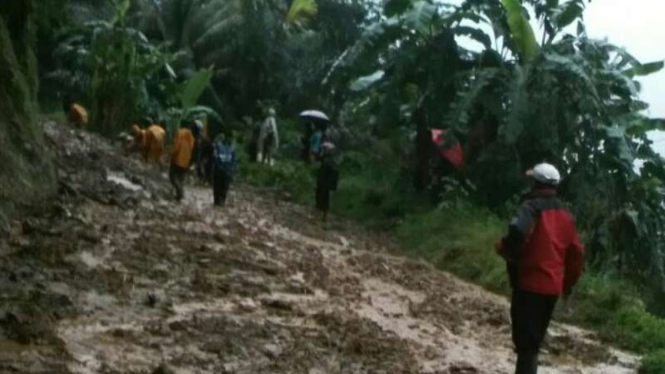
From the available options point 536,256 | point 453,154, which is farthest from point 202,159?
point 536,256

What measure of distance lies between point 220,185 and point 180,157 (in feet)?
3.13

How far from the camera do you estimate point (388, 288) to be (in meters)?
11.4

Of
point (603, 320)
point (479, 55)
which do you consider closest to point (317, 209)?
point (479, 55)

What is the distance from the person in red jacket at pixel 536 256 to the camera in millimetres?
6367

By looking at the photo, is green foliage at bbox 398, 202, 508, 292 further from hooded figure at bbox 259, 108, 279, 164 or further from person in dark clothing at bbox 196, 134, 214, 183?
hooded figure at bbox 259, 108, 279, 164

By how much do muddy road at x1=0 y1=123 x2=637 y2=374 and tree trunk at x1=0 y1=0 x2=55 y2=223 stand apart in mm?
286

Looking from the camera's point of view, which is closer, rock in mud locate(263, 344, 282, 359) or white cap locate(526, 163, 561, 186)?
white cap locate(526, 163, 561, 186)

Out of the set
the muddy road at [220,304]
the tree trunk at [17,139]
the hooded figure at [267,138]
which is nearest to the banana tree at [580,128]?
the muddy road at [220,304]

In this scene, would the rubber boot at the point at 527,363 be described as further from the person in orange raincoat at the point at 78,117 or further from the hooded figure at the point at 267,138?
the hooded figure at the point at 267,138

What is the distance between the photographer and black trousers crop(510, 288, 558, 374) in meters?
6.46

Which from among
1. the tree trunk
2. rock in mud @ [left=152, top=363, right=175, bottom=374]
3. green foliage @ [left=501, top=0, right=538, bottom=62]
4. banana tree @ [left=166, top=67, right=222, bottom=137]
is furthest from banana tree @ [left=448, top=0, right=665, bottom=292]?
rock in mud @ [left=152, top=363, right=175, bottom=374]

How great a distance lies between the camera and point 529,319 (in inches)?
255

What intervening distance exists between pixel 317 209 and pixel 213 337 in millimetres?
10763

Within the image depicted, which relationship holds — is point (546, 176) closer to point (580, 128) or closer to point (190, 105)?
point (580, 128)
